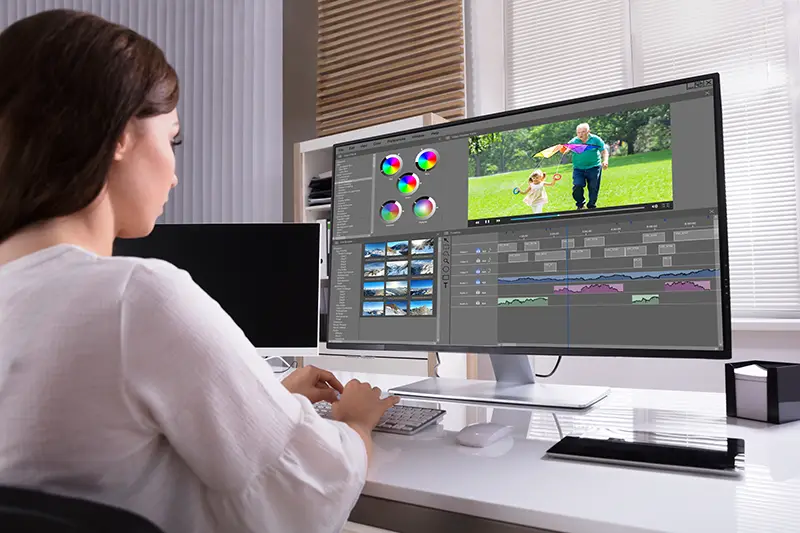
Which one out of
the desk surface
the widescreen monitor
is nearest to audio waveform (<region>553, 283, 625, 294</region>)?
the widescreen monitor

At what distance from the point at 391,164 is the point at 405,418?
0.55m

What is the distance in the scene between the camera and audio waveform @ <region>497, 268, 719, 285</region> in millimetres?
1032

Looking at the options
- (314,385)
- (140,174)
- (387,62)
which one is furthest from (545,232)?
(387,62)

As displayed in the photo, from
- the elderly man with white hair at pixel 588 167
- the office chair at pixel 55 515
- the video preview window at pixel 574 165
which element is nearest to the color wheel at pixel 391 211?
the video preview window at pixel 574 165

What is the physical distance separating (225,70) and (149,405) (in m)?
3.15

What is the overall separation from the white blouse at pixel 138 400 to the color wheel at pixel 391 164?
76cm

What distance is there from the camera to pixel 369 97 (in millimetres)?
3404

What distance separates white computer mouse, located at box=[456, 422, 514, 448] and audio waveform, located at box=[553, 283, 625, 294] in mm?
273

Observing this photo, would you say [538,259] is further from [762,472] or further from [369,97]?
[369,97]

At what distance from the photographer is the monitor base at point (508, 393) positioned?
1.19 m

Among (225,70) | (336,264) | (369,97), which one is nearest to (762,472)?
(336,264)

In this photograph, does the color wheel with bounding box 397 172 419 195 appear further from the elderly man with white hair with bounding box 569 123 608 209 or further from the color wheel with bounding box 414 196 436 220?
the elderly man with white hair with bounding box 569 123 608 209

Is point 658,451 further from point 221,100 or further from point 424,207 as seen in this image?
point 221,100

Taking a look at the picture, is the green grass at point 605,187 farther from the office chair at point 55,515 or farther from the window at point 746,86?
the window at point 746,86
